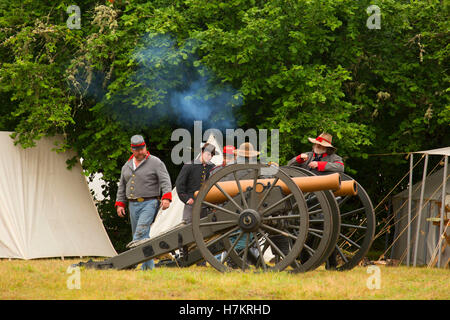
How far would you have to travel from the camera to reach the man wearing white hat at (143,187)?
25.7ft

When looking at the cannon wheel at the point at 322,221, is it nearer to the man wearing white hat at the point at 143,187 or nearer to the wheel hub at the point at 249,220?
the wheel hub at the point at 249,220

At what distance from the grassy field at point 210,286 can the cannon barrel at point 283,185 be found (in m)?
0.73

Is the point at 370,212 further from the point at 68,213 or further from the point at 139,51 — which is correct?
the point at 68,213

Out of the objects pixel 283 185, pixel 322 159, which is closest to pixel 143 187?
pixel 283 185

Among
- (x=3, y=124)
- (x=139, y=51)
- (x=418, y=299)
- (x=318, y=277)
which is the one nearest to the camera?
(x=418, y=299)

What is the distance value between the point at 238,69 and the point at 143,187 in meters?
4.18

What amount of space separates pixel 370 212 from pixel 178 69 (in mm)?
4991

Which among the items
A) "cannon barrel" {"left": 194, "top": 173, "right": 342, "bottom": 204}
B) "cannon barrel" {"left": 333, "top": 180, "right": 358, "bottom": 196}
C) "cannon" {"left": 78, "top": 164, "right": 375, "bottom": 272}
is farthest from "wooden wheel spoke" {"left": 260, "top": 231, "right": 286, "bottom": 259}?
"cannon barrel" {"left": 333, "top": 180, "right": 358, "bottom": 196}

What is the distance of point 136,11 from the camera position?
11836 millimetres

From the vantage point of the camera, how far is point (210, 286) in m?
5.92

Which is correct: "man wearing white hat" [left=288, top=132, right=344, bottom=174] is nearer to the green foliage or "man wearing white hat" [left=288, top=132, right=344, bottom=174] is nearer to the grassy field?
the grassy field

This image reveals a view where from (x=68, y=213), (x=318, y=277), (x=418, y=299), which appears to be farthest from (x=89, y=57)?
(x=418, y=299)

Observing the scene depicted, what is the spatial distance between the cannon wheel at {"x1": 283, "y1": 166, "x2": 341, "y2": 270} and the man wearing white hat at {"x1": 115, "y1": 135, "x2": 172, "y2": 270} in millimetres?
1482

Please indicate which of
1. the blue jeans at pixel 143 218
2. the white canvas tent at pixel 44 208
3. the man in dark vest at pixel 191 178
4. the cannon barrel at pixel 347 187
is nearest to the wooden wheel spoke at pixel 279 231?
the cannon barrel at pixel 347 187
